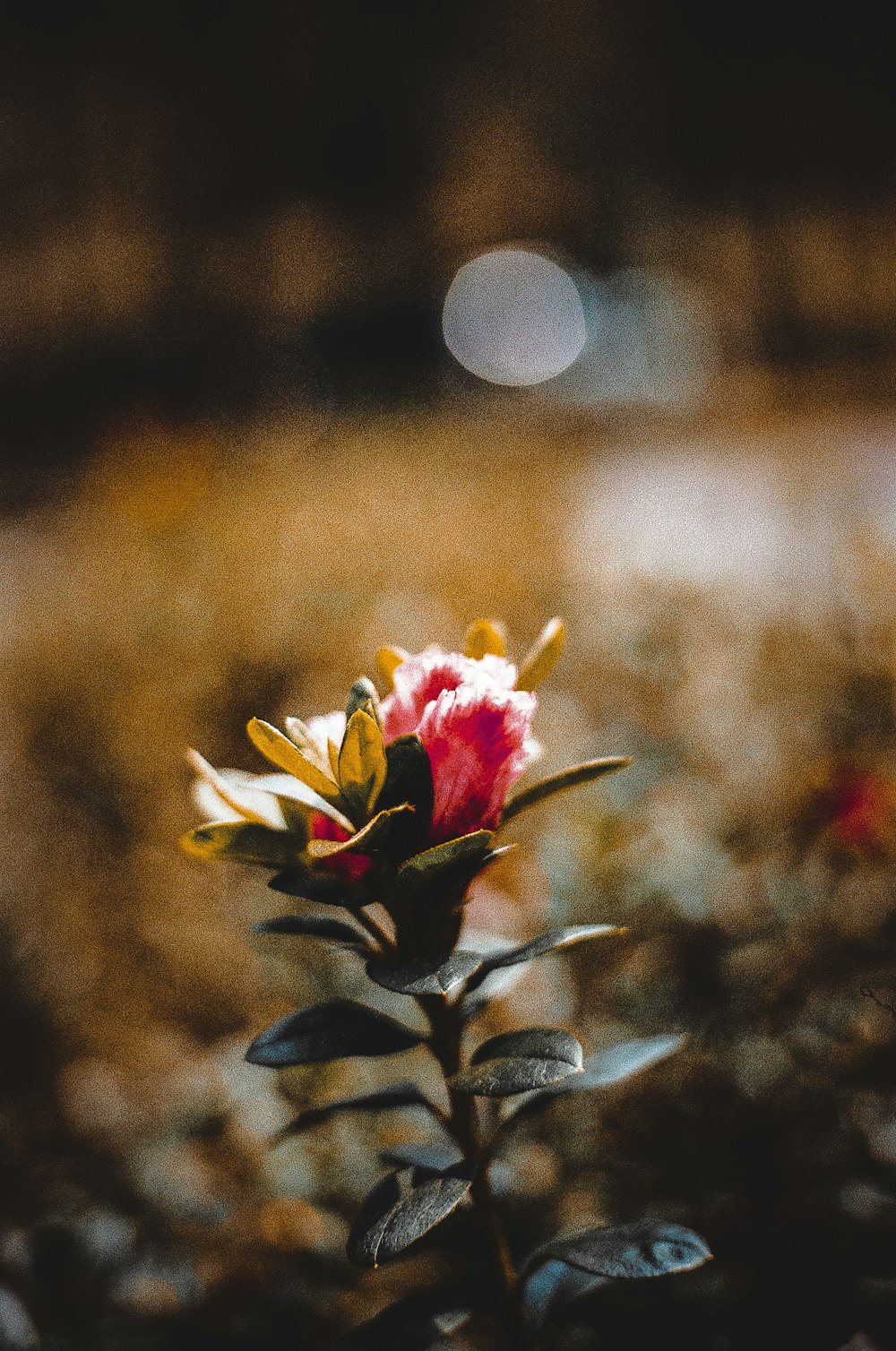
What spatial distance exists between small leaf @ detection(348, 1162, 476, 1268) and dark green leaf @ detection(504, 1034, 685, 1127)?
0.07m

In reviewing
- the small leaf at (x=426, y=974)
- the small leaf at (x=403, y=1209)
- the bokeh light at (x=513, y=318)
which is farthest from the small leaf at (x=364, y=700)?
the bokeh light at (x=513, y=318)

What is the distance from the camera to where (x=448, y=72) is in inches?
194

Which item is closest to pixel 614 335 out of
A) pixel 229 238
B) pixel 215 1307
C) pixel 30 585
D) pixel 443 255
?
pixel 443 255

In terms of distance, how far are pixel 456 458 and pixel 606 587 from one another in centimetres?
137

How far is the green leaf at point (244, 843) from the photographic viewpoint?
0.45 metres

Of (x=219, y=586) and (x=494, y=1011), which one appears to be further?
(x=219, y=586)

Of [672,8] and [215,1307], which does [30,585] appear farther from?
[672,8]

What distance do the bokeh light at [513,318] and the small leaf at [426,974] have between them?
21.8 ft

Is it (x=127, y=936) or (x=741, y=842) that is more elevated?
(x=741, y=842)

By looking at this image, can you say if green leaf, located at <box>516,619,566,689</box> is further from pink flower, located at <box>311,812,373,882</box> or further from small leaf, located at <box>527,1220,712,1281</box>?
small leaf, located at <box>527,1220,712,1281</box>

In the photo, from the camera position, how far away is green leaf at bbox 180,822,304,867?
447mm

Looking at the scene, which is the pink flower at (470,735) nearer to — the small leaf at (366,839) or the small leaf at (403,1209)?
the small leaf at (366,839)

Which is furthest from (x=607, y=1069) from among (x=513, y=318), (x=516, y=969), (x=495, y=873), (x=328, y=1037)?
(x=513, y=318)

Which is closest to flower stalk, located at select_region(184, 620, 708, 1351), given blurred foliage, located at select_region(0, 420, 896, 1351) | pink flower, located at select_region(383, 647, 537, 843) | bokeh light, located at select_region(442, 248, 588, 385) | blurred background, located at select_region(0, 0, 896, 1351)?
pink flower, located at select_region(383, 647, 537, 843)
